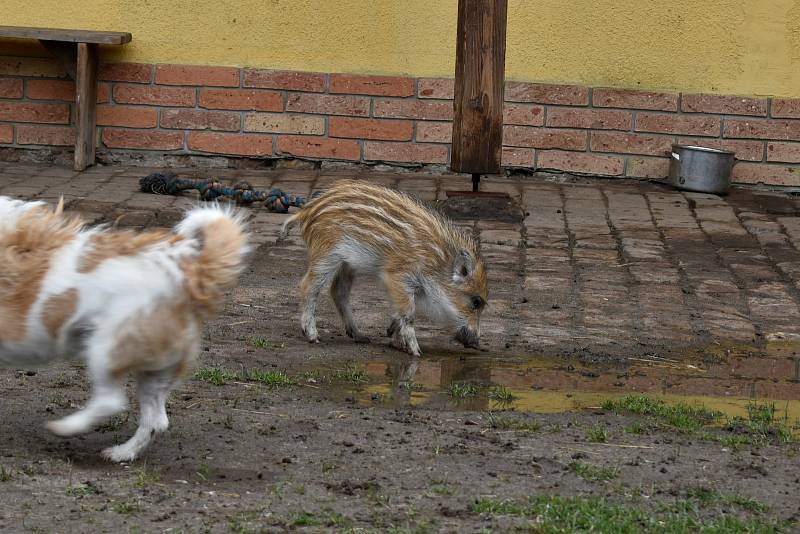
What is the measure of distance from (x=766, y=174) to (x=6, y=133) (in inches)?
254

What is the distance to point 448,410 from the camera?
550 cm

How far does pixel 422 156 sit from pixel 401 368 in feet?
16.3

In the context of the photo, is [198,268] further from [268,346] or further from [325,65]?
[325,65]

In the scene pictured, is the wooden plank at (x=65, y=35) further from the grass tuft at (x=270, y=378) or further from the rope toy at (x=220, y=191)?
the grass tuft at (x=270, y=378)

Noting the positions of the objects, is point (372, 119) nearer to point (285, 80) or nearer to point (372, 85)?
point (372, 85)

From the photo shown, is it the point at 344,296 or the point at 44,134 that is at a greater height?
the point at 44,134

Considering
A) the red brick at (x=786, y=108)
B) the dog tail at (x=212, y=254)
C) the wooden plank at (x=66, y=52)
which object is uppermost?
the wooden plank at (x=66, y=52)

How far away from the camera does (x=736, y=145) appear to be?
35.7ft

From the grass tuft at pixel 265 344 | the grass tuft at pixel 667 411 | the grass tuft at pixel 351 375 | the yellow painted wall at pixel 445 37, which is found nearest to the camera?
the grass tuft at pixel 667 411

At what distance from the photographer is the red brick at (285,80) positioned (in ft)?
35.6

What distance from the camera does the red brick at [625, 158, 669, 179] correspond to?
10.9 metres

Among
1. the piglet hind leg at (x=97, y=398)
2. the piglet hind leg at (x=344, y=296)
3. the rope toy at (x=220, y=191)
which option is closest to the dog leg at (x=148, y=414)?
the piglet hind leg at (x=97, y=398)

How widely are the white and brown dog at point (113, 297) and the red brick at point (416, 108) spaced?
638 centimetres

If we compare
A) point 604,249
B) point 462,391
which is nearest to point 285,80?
point 604,249
